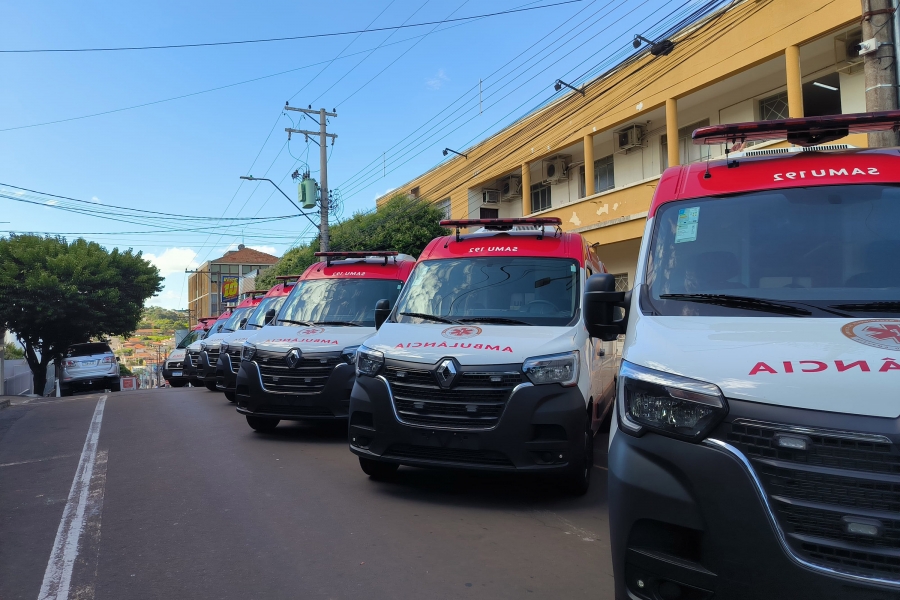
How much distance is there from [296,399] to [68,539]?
3159 mm

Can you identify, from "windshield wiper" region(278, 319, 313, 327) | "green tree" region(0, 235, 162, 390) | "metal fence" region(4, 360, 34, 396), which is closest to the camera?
"windshield wiper" region(278, 319, 313, 327)

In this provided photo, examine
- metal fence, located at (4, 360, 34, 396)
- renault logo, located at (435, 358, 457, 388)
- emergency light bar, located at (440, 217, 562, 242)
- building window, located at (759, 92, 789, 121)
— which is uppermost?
building window, located at (759, 92, 789, 121)

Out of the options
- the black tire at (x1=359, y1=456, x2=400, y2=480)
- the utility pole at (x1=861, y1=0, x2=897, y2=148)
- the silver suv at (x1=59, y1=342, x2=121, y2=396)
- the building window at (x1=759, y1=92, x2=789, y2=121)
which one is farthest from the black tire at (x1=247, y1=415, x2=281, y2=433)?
the silver suv at (x1=59, y1=342, x2=121, y2=396)

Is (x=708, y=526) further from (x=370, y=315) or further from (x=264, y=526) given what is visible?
(x=370, y=315)

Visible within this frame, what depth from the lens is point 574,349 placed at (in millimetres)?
5281

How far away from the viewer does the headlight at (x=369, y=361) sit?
5559mm

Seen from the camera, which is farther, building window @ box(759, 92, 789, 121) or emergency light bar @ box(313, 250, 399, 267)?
building window @ box(759, 92, 789, 121)

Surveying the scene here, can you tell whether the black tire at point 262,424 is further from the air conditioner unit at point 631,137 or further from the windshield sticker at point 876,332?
the air conditioner unit at point 631,137

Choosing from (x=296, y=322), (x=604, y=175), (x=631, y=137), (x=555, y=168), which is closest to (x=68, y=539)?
(x=296, y=322)

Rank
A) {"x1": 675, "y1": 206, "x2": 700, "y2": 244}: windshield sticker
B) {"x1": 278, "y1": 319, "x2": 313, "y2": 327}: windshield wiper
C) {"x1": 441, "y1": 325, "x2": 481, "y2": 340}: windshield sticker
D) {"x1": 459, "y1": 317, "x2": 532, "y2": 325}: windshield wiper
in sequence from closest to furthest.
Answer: {"x1": 675, "y1": 206, "x2": 700, "y2": 244}: windshield sticker
{"x1": 441, "y1": 325, "x2": 481, "y2": 340}: windshield sticker
{"x1": 459, "y1": 317, "x2": 532, "y2": 325}: windshield wiper
{"x1": 278, "y1": 319, "x2": 313, "y2": 327}: windshield wiper

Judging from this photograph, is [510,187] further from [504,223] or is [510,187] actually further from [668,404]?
[668,404]

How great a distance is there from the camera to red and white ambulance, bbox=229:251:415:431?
7.77 meters

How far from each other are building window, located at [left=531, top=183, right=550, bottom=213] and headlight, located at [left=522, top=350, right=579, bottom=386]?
752 inches

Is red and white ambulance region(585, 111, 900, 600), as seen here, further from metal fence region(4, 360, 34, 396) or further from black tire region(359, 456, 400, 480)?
metal fence region(4, 360, 34, 396)
